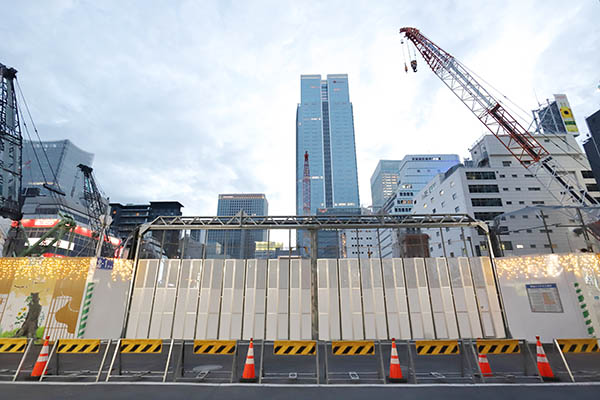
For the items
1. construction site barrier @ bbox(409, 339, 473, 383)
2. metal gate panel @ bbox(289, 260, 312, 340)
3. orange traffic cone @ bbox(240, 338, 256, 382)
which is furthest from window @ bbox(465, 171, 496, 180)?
orange traffic cone @ bbox(240, 338, 256, 382)

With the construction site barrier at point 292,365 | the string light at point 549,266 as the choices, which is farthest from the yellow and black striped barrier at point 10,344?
the string light at point 549,266

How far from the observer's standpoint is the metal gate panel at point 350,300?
13766 millimetres

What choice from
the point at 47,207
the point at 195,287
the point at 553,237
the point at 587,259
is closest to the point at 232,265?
the point at 195,287

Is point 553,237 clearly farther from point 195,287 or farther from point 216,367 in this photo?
point 195,287

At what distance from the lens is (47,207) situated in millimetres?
87188

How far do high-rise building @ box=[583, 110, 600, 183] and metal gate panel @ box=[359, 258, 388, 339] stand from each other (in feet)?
152

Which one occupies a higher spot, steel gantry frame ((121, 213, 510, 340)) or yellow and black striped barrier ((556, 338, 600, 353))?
steel gantry frame ((121, 213, 510, 340))

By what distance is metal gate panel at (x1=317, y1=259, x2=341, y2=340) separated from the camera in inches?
543

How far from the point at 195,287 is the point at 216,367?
21.6 feet

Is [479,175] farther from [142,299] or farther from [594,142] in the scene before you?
[142,299]

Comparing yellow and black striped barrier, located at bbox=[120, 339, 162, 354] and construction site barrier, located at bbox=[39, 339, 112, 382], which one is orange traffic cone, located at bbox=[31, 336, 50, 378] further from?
yellow and black striped barrier, located at bbox=[120, 339, 162, 354]

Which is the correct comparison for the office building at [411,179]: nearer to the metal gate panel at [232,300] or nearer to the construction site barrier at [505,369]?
the metal gate panel at [232,300]

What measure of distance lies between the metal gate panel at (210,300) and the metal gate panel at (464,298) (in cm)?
1294

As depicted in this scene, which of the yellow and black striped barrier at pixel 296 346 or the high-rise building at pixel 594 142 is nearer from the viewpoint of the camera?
the yellow and black striped barrier at pixel 296 346
